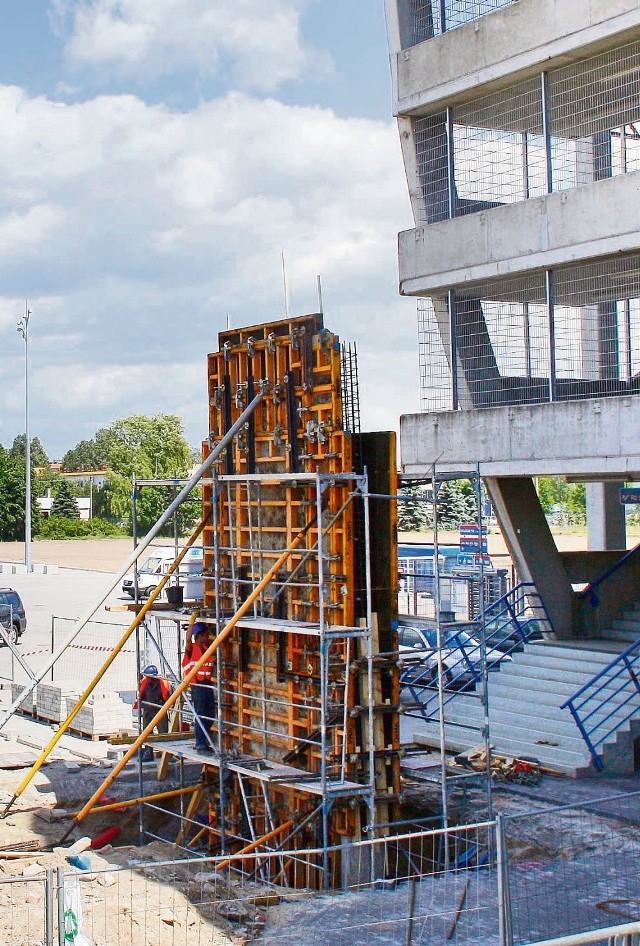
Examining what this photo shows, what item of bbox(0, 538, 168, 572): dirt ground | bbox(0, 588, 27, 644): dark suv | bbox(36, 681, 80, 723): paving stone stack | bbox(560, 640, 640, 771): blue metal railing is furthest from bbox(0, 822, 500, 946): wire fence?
bbox(0, 538, 168, 572): dirt ground

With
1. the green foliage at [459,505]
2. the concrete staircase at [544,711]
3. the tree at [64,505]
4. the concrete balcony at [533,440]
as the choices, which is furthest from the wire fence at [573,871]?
the tree at [64,505]

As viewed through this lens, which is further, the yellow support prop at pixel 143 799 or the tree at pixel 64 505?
the tree at pixel 64 505

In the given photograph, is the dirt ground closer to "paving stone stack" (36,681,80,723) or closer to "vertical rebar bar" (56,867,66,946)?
"paving stone stack" (36,681,80,723)

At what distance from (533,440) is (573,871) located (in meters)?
9.89

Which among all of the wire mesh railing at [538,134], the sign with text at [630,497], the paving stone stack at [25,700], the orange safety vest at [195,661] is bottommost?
the paving stone stack at [25,700]

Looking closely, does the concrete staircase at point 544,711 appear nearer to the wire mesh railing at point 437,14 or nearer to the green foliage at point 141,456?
the wire mesh railing at point 437,14

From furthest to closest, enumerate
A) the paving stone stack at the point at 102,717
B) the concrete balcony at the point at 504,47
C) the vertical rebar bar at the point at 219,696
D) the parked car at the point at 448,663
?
the paving stone stack at the point at 102,717, the parked car at the point at 448,663, the concrete balcony at the point at 504,47, the vertical rebar bar at the point at 219,696

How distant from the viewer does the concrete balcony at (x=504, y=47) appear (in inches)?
791

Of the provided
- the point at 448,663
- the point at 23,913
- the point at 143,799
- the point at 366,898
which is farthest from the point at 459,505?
the point at 23,913

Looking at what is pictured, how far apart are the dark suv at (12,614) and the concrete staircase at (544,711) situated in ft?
58.8

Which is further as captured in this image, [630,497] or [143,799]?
[630,497]

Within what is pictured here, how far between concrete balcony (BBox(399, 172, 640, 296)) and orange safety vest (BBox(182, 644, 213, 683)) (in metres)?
9.49

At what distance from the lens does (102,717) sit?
22.1m

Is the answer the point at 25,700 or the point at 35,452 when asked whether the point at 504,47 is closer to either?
the point at 25,700
